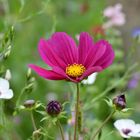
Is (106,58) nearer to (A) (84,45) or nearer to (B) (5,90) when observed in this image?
(A) (84,45)

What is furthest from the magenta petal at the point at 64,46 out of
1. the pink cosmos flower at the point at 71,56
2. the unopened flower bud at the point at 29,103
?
the unopened flower bud at the point at 29,103

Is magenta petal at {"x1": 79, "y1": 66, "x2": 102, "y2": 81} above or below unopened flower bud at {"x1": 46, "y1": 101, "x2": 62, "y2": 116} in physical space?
above

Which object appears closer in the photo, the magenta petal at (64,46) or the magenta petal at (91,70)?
the magenta petal at (91,70)

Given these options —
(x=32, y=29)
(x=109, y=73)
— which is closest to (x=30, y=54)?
(x=32, y=29)

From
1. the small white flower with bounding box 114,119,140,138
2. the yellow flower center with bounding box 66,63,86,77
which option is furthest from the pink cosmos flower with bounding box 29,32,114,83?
the small white flower with bounding box 114,119,140,138

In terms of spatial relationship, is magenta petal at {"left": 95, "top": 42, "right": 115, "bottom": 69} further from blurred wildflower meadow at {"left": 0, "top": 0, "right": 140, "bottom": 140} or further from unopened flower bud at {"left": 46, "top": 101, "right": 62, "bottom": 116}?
unopened flower bud at {"left": 46, "top": 101, "right": 62, "bottom": 116}

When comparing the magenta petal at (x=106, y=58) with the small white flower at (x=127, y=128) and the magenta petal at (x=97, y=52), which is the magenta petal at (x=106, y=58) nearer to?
the magenta petal at (x=97, y=52)

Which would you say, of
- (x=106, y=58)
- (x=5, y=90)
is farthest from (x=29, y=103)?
(x=106, y=58)

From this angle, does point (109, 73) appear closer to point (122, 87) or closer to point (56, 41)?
point (122, 87)
